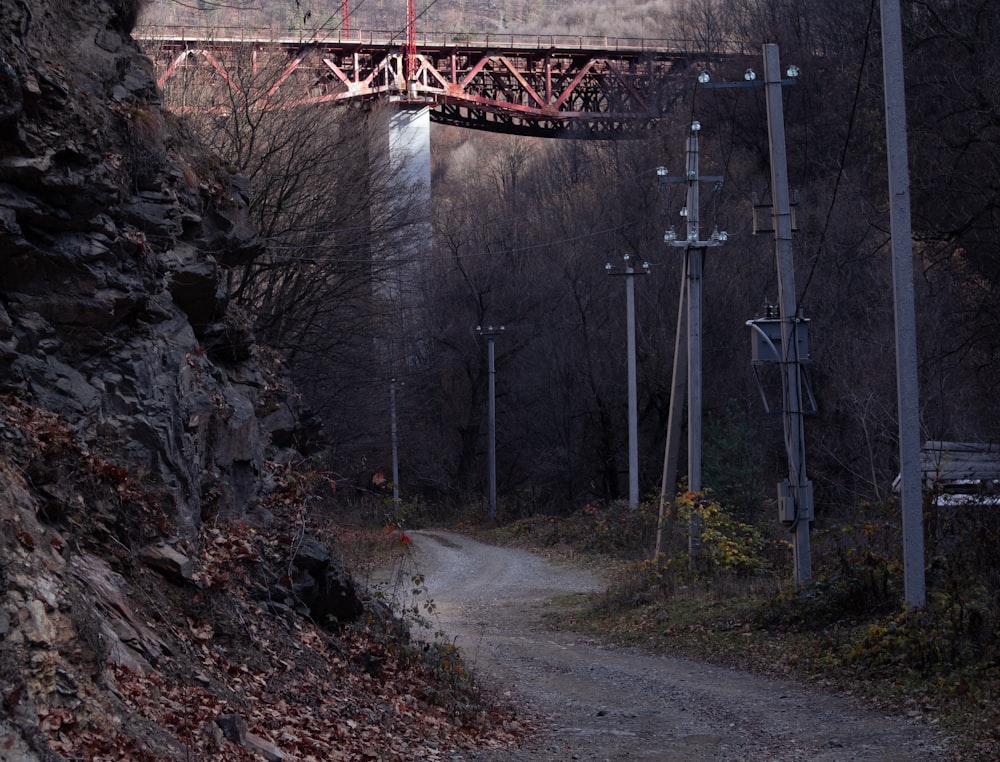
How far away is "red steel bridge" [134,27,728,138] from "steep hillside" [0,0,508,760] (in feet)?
53.8

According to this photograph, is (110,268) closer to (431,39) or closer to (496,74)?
(431,39)

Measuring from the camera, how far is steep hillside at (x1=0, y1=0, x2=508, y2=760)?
5.85m

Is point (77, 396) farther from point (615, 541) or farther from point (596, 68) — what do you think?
point (596, 68)

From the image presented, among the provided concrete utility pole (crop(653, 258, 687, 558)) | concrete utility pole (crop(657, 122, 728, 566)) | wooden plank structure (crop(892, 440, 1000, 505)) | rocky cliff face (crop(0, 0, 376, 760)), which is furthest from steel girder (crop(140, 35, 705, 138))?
wooden plank structure (crop(892, 440, 1000, 505))

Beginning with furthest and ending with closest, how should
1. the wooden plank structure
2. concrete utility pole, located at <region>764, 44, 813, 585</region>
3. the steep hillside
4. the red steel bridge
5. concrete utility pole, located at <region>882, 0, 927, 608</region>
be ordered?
the red steel bridge, concrete utility pole, located at <region>764, 44, 813, 585</region>, the wooden plank structure, concrete utility pole, located at <region>882, 0, 927, 608</region>, the steep hillside

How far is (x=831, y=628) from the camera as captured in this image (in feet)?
44.7

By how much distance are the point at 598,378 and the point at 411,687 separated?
3379cm

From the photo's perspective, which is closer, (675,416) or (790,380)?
(790,380)

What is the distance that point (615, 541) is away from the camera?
101ft

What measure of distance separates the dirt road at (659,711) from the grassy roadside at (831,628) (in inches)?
15.0

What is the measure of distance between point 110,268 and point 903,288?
759 cm

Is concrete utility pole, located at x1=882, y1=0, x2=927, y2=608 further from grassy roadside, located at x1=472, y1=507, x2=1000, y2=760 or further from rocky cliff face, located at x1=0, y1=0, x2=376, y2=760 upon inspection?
rocky cliff face, located at x1=0, y1=0, x2=376, y2=760

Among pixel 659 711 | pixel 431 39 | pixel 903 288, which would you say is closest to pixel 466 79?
pixel 431 39

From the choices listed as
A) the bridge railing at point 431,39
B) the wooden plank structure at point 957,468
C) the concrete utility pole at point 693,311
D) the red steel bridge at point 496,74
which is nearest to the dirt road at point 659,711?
the wooden plank structure at point 957,468
